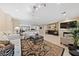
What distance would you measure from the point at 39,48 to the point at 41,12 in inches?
25.2

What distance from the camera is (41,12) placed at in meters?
2.23

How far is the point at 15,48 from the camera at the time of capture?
2260 mm

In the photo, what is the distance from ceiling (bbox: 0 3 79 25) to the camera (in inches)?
86.2

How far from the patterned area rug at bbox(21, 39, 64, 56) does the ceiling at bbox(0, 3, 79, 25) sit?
375 mm

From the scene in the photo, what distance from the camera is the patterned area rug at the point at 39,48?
7.36 feet

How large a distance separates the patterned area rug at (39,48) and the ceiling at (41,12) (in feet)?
1.23

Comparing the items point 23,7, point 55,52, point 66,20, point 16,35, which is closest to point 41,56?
point 55,52

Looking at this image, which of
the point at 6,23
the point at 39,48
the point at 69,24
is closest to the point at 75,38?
the point at 69,24

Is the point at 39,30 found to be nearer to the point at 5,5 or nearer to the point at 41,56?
the point at 41,56

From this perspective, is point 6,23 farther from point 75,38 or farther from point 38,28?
point 75,38

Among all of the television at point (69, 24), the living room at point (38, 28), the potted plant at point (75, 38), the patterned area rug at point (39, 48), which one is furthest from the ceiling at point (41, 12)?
the patterned area rug at point (39, 48)

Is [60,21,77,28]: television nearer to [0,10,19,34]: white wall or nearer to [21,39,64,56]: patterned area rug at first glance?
[21,39,64,56]: patterned area rug

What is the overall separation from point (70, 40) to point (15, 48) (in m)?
0.99

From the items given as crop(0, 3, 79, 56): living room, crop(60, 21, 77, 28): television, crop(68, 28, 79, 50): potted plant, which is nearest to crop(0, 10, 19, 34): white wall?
crop(0, 3, 79, 56): living room
